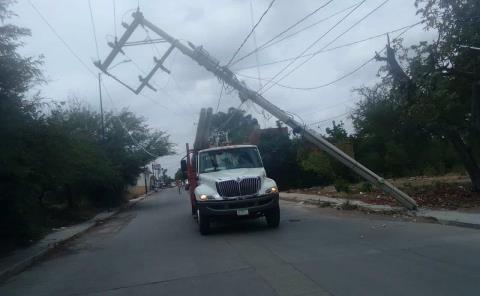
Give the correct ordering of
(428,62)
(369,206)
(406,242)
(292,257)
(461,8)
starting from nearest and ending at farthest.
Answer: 1. (292,257)
2. (406,242)
3. (461,8)
4. (428,62)
5. (369,206)

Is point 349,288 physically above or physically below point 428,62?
below

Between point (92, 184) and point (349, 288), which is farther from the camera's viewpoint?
point (92, 184)

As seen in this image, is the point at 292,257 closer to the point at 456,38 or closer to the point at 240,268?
the point at 240,268

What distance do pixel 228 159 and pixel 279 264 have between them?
22.9 ft

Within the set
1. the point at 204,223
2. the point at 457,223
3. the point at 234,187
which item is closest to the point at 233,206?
the point at 234,187

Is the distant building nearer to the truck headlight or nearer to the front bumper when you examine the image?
the front bumper

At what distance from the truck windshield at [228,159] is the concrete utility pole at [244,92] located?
4461 mm

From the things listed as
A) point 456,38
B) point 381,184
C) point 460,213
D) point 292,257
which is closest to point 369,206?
point 381,184

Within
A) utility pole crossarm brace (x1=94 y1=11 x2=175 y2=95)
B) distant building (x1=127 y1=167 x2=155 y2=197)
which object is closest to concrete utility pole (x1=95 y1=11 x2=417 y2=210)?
utility pole crossarm brace (x1=94 y1=11 x2=175 y2=95)

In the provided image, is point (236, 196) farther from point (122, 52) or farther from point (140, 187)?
point (140, 187)

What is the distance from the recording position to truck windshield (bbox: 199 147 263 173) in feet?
53.5

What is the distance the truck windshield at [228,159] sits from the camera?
53.5 ft

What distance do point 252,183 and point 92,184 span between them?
21.0m

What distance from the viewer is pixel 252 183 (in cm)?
1486
